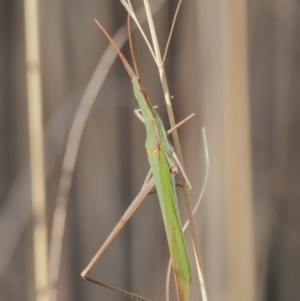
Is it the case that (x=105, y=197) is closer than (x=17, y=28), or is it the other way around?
(x=17, y=28)

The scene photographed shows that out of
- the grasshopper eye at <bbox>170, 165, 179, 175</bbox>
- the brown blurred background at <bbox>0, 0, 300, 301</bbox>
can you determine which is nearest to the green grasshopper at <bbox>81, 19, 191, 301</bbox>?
the grasshopper eye at <bbox>170, 165, 179, 175</bbox>

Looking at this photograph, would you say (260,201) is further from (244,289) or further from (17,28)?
(17,28)

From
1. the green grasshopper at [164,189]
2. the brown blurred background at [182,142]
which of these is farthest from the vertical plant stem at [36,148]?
the green grasshopper at [164,189]

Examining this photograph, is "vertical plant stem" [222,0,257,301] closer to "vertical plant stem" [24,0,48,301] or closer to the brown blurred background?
the brown blurred background

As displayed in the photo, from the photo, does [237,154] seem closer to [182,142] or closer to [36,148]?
[182,142]

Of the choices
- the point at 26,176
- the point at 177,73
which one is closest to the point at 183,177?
the point at 177,73
